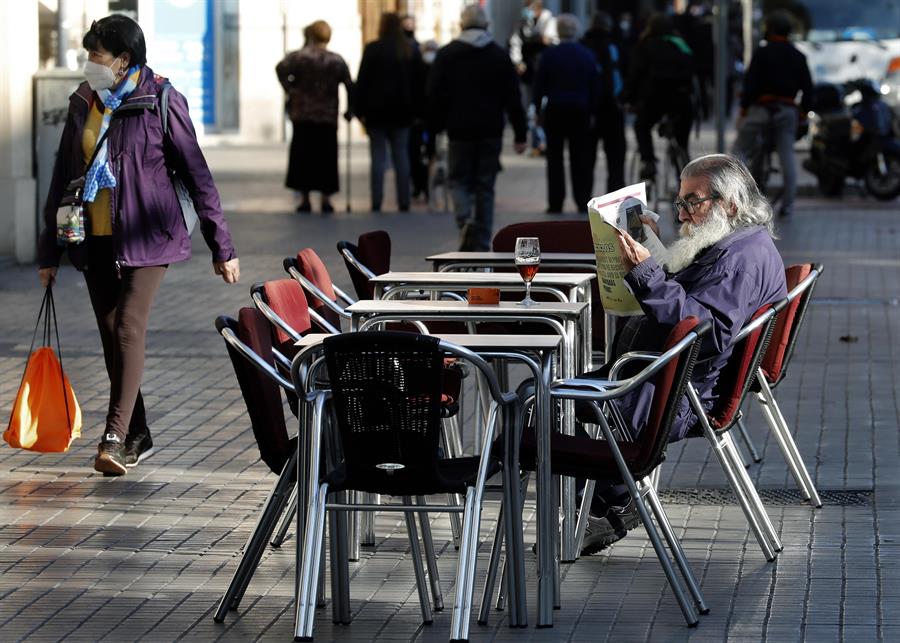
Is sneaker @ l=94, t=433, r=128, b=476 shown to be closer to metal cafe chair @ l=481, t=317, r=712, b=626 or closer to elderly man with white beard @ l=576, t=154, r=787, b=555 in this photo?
elderly man with white beard @ l=576, t=154, r=787, b=555

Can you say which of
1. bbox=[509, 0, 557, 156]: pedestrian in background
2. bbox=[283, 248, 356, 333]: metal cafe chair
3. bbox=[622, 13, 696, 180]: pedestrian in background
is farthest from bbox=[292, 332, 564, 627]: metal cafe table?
bbox=[509, 0, 557, 156]: pedestrian in background

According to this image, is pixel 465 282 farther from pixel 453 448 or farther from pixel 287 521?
pixel 287 521

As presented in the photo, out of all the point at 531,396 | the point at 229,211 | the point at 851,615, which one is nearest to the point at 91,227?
the point at 531,396

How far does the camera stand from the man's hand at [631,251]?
6.04m

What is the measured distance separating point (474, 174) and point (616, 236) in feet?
33.3

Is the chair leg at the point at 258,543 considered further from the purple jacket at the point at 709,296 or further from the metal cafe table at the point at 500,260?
the metal cafe table at the point at 500,260

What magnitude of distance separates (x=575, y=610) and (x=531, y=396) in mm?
669

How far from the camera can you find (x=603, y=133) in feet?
63.1

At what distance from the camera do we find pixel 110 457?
770 centimetres

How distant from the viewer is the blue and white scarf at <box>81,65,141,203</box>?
24.7ft

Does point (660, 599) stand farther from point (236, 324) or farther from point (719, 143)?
point (719, 143)

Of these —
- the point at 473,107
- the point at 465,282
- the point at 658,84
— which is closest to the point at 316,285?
the point at 465,282

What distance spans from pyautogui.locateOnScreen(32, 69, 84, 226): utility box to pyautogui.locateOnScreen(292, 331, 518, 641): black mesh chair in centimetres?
1011

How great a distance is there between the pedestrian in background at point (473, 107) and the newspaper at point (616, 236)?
31.1 ft
